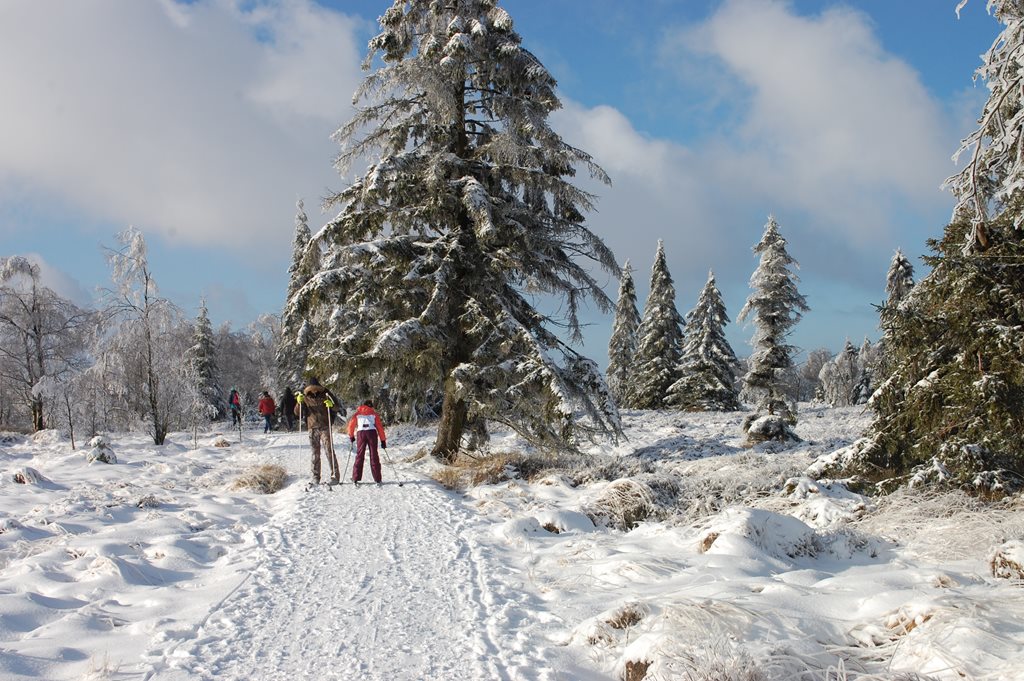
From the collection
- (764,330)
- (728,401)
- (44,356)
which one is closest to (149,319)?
(44,356)

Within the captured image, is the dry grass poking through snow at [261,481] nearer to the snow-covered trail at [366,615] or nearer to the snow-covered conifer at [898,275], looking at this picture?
the snow-covered trail at [366,615]

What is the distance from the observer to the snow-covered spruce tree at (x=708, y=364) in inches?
1260

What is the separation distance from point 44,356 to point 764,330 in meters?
28.1

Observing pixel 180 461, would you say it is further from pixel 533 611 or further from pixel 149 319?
pixel 533 611

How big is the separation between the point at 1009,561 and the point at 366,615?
4.87 meters

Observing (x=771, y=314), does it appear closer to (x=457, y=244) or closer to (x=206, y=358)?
(x=457, y=244)

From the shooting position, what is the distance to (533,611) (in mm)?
4617

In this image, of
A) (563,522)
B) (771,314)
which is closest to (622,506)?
(563,522)

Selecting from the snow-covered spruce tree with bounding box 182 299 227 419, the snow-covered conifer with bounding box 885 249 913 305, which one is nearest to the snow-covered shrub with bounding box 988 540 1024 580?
the snow-covered conifer with bounding box 885 249 913 305

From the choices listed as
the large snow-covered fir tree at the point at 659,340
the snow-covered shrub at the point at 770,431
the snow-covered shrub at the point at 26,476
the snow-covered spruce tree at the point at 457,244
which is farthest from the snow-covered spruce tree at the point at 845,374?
the snow-covered shrub at the point at 26,476

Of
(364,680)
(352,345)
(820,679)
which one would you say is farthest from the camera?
(352,345)

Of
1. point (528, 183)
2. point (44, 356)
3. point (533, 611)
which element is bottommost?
point (533, 611)

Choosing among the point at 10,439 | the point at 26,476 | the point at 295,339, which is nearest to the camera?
the point at 26,476

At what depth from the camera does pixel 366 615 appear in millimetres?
4488
